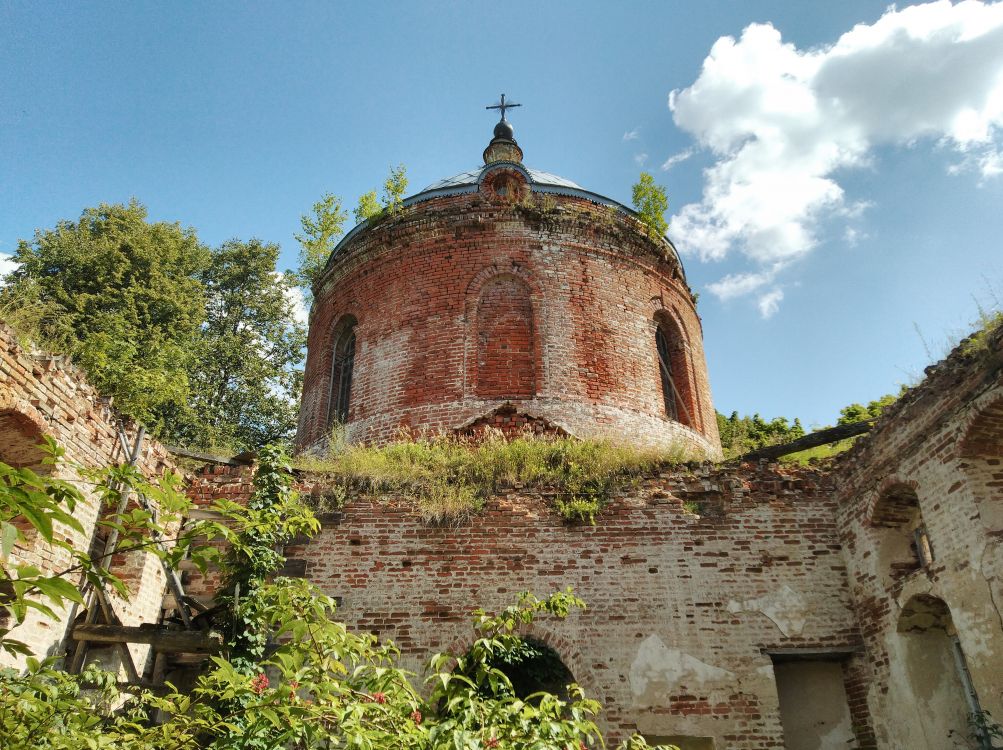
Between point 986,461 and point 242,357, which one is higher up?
point 242,357

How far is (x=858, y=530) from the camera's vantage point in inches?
331

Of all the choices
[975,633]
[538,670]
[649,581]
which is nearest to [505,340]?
[649,581]

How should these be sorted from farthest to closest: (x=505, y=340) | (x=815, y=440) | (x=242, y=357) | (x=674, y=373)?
(x=242, y=357), (x=674, y=373), (x=505, y=340), (x=815, y=440)

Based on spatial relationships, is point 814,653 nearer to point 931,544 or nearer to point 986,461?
point 931,544

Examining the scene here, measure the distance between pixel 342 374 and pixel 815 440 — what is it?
8449 mm

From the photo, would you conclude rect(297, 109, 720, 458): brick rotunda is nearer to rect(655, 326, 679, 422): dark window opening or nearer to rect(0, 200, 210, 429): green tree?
rect(655, 326, 679, 422): dark window opening

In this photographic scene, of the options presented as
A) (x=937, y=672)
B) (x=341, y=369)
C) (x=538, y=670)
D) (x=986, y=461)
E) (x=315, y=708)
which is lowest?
(x=315, y=708)

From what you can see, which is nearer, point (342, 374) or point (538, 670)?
point (538, 670)

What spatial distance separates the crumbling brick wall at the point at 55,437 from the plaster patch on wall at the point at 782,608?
639cm

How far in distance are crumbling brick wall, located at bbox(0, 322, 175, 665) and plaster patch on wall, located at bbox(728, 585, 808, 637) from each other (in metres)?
6.39

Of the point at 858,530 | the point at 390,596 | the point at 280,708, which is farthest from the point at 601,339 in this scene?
the point at 280,708

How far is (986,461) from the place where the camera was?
6789mm

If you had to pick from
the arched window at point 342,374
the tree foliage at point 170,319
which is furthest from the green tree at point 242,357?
the arched window at point 342,374

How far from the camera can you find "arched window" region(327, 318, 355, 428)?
13.5 metres
